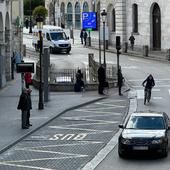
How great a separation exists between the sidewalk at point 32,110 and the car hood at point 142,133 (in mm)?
4654

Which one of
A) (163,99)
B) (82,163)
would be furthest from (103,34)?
(82,163)

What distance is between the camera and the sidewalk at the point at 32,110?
87.5 ft

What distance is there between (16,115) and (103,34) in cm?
1847

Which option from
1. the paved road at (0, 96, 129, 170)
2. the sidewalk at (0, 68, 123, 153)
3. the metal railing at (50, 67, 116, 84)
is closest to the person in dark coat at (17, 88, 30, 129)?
the sidewalk at (0, 68, 123, 153)

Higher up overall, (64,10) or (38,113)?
(64,10)

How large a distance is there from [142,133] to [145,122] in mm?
1093

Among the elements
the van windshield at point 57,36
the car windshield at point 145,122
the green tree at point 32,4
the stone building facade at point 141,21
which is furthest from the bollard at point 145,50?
the green tree at point 32,4

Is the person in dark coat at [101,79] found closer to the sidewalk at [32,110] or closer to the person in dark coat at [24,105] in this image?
the sidewalk at [32,110]

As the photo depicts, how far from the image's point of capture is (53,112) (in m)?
32.9

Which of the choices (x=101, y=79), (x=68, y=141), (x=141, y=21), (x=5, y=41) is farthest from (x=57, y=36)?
(x=68, y=141)

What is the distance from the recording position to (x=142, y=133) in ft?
71.2

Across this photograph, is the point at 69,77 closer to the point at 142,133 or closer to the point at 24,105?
the point at 24,105

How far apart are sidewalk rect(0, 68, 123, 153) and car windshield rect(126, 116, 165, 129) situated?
15.5 ft

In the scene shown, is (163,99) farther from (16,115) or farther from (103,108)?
(16,115)
